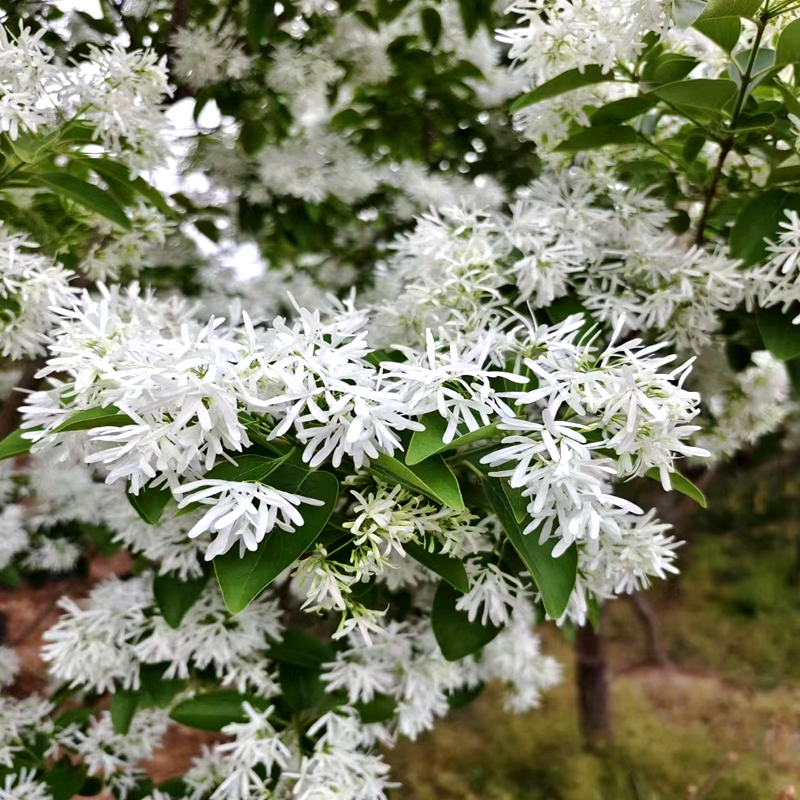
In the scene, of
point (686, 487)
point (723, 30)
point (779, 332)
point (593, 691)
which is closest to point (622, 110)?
point (723, 30)

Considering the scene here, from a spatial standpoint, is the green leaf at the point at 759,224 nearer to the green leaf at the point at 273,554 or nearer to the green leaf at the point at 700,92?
the green leaf at the point at 700,92

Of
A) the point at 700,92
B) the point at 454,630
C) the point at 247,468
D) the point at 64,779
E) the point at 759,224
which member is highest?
the point at 700,92

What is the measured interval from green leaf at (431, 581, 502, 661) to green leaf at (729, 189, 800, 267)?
0.51 metres

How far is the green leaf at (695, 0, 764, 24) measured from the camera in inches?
24.5

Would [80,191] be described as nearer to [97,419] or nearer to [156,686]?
[97,419]

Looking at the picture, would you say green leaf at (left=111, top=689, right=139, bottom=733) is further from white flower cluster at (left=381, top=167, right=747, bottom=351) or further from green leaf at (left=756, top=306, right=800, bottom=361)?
green leaf at (left=756, top=306, right=800, bottom=361)

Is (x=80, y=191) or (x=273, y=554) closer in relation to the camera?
(x=273, y=554)

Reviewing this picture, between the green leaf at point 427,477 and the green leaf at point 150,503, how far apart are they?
7.6 inches

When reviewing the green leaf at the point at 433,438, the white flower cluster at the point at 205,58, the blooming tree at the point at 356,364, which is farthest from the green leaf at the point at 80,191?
the green leaf at the point at 433,438

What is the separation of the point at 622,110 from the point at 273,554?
66 centimetres

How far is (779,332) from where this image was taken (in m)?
0.84

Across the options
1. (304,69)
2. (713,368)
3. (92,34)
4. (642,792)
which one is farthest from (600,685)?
(92,34)

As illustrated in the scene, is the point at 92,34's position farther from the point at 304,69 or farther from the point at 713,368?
the point at 713,368

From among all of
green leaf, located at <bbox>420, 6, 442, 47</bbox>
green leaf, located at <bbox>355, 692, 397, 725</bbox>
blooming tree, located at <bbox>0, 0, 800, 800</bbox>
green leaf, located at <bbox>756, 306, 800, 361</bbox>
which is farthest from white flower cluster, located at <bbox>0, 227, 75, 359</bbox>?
green leaf, located at <bbox>420, 6, 442, 47</bbox>
